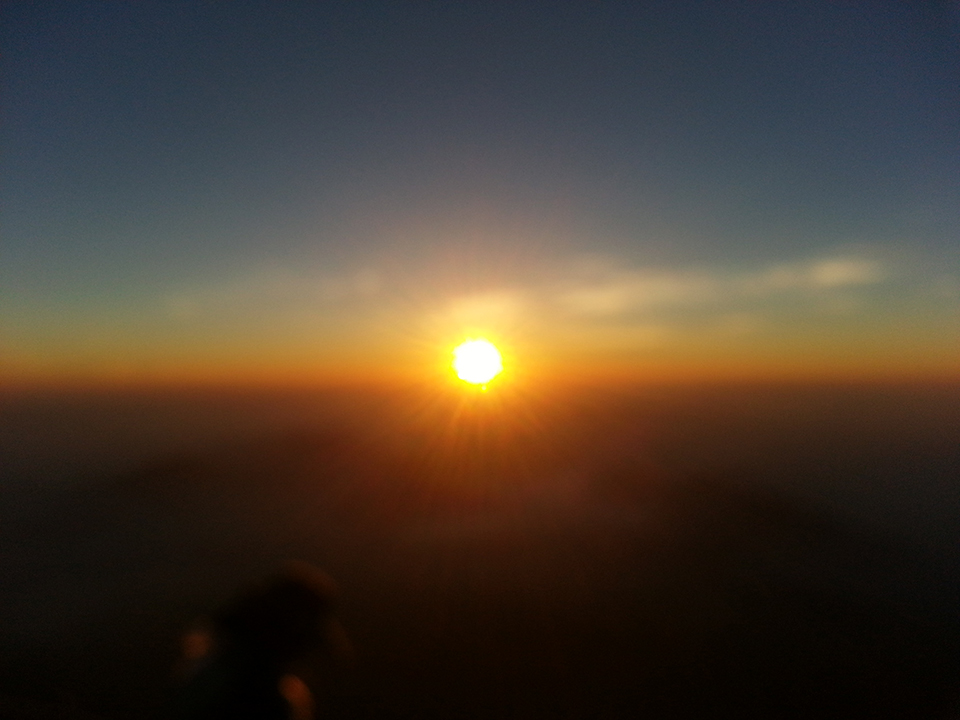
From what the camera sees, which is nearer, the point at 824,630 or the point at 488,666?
the point at 488,666

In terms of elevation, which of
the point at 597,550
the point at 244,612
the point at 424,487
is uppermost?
the point at 424,487

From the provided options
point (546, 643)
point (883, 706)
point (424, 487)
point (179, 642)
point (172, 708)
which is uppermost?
point (424, 487)

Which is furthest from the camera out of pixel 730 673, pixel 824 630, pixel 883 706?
pixel 824 630

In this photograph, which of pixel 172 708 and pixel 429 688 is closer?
pixel 172 708

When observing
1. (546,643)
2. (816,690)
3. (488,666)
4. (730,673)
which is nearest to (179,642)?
(488,666)

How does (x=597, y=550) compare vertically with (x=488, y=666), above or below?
above

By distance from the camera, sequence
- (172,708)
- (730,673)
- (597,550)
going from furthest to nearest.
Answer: (597,550) → (730,673) → (172,708)

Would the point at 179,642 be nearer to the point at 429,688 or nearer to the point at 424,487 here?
the point at 429,688

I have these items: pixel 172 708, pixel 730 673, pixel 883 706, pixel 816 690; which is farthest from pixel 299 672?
pixel 883 706

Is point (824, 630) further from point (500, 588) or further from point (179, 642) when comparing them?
point (179, 642)
